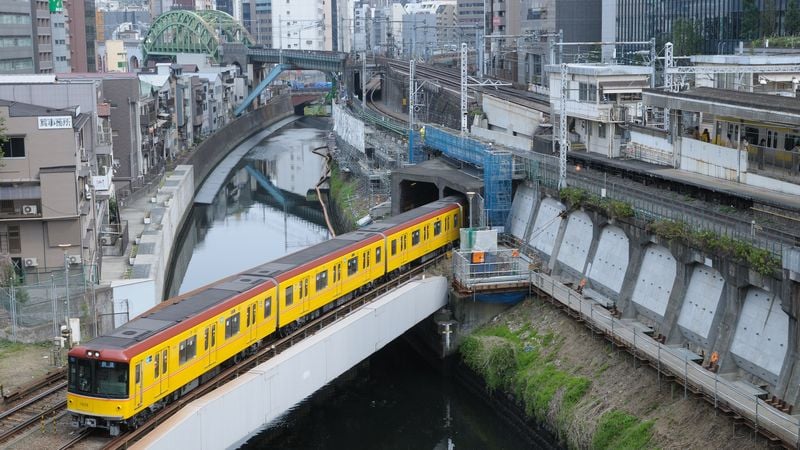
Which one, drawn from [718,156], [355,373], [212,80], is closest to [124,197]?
[355,373]

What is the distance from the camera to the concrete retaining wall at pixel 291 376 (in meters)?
22.2

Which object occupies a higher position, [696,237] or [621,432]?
[696,237]

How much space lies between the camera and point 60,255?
35.5m

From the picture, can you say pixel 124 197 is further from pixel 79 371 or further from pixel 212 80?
pixel 212 80

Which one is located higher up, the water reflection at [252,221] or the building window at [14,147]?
the building window at [14,147]

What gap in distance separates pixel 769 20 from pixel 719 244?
1871 inches

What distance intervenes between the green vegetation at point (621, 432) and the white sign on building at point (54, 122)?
19911 mm

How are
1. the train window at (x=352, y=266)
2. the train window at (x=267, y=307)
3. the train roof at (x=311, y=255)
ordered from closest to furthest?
the train window at (x=267, y=307)
the train roof at (x=311, y=255)
the train window at (x=352, y=266)

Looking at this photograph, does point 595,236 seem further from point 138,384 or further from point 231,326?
point 138,384

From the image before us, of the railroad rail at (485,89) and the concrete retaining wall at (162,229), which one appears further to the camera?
the railroad rail at (485,89)

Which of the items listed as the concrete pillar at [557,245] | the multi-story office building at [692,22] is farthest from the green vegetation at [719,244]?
the multi-story office building at [692,22]

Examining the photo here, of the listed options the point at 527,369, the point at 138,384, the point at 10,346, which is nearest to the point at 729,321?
the point at 527,369

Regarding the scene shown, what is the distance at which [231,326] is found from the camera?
26125 millimetres

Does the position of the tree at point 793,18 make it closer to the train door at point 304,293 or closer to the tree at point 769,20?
the tree at point 769,20
